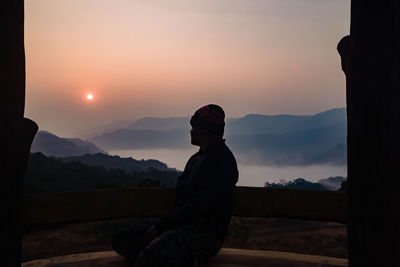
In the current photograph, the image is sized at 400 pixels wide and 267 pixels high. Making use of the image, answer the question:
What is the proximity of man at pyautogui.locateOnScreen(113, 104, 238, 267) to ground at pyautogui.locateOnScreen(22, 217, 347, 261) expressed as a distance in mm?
6374

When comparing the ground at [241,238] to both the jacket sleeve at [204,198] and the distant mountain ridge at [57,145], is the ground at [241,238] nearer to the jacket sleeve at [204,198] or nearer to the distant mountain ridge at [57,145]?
the jacket sleeve at [204,198]

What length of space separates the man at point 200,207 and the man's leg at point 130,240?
0.08 m

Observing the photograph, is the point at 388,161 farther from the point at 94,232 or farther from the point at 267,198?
the point at 94,232

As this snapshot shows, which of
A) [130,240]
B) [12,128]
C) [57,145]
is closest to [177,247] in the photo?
[130,240]

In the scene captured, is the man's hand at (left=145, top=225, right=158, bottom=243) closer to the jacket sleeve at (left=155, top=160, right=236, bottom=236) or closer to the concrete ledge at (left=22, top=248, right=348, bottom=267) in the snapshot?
the jacket sleeve at (left=155, top=160, right=236, bottom=236)

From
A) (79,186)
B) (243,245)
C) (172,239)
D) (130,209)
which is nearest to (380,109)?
(172,239)

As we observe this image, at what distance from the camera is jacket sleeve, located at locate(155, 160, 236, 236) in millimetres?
3471

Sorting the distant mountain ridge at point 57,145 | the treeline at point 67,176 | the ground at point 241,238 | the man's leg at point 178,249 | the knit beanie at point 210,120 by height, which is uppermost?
the distant mountain ridge at point 57,145

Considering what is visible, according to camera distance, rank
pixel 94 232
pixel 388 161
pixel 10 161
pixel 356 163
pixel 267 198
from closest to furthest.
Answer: pixel 388 161
pixel 356 163
pixel 10 161
pixel 267 198
pixel 94 232

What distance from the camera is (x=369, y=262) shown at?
2.66 meters

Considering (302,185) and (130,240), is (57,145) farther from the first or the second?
(130,240)

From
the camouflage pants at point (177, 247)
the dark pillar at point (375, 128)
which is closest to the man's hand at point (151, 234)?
the camouflage pants at point (177, 247)

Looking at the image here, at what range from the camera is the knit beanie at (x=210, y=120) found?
3613 millimetres

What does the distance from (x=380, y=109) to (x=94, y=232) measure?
10.7m
